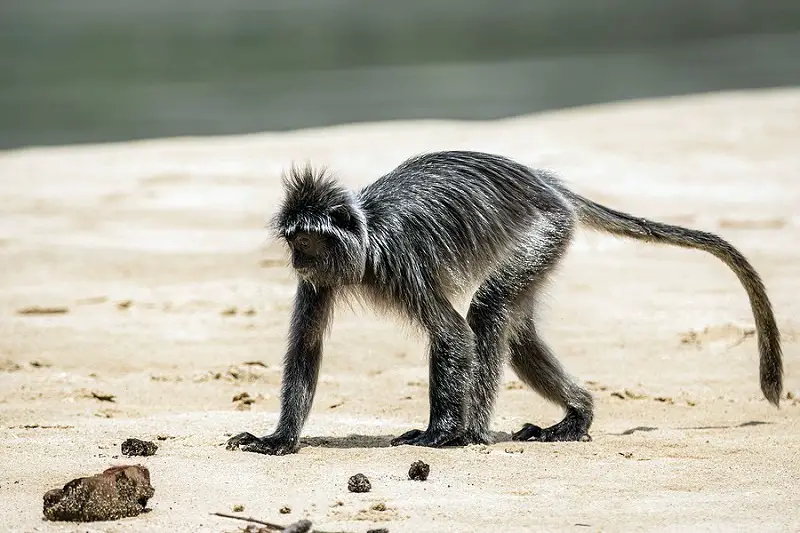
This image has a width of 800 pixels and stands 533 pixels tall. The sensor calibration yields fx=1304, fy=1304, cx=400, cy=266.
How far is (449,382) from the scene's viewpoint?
6.76 metres

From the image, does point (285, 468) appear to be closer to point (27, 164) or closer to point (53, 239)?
point (53, 239)

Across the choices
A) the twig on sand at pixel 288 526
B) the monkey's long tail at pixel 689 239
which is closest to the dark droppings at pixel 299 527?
the twig on sand at pixel 288 526

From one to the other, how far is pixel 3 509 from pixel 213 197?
8.30 meters

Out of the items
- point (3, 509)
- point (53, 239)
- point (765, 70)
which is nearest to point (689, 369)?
point (3, 509)

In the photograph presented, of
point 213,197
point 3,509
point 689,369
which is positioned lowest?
point 3,509

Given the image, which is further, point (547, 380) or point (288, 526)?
point (547, 380)

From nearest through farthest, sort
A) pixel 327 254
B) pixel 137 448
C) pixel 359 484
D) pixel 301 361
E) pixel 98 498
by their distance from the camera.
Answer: pixel 98 498 < pixel 359 484 < pixel 137 448 < pixel 327 254 < pixel 301 361

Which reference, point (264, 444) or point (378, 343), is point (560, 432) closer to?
point (264, 444)

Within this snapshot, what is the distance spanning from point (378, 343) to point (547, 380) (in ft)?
6.67

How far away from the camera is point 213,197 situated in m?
13.2

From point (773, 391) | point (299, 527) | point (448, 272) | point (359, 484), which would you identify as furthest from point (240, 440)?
point (773, 391)

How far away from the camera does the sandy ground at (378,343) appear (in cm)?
538

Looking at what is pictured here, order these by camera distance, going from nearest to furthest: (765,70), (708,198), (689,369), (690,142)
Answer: (689,369) < (708,198) < (690,142) < (765,70)

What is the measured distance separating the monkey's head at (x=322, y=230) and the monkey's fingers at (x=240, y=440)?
2.96ft
